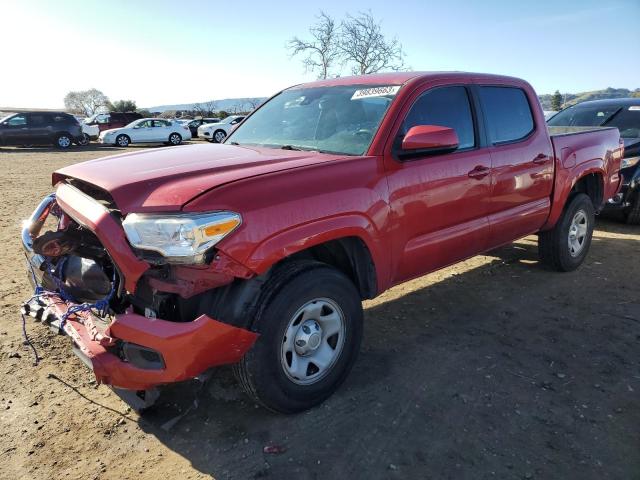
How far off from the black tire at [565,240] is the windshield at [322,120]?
2.74 meters

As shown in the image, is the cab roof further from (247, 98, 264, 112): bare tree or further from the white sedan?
the white sedan

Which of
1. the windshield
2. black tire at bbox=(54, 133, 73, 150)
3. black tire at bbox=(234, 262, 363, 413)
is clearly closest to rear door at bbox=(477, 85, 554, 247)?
the windshield

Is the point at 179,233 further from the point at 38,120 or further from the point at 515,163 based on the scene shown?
the point at 38,120

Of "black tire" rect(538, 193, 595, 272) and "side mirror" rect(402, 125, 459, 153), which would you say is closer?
"side mirror" rect(402, 125, 459, 153)

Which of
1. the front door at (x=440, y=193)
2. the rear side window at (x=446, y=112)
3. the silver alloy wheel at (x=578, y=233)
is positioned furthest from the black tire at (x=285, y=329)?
the silver alloy wheel at (x=578, y=233)

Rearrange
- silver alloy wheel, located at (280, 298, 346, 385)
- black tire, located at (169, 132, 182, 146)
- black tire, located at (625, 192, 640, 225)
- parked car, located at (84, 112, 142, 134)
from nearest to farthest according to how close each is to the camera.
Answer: silver alloy wheel, located at (280, 298, 346, 385), black tire, located at (625, 192, 640, 225), black tire, located at (169, 132, 182, 146), parked car, located at (84, 112, 142, 134)

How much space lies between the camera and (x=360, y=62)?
110ft

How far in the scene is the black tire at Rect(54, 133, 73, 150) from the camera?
23264 mm

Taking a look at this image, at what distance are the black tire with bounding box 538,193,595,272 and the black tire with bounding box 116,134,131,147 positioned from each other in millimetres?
23157

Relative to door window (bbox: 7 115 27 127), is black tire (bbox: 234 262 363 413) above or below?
below

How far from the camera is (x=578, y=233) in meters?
5.36

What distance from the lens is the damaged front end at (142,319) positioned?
7.66 ft

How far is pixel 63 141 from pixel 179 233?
2454cm

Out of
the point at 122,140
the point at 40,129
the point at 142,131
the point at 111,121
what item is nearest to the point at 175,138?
the point at 142,131
